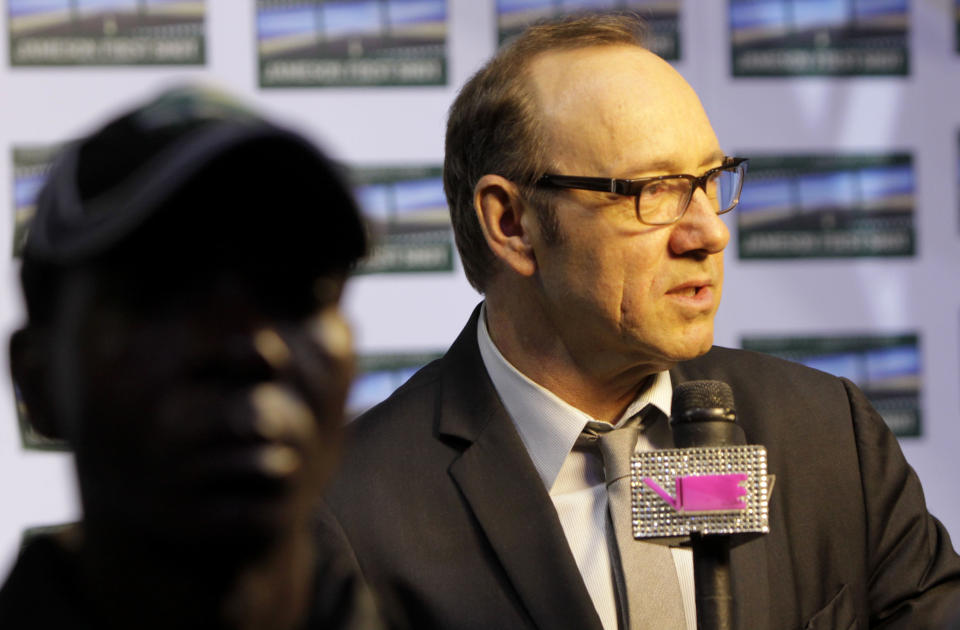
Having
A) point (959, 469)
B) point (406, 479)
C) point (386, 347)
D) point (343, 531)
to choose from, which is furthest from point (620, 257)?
point (959, 469)

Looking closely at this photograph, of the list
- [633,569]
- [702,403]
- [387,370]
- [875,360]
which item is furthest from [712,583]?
[875,360]

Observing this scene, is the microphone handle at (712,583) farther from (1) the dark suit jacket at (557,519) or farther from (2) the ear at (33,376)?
(2) the ear at (33,376)

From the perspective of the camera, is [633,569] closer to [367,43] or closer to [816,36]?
[367,43]

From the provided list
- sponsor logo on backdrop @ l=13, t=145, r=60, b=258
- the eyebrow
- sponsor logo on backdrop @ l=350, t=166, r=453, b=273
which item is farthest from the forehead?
sponsor logo on backdrop @ l=13, t=145, r=60, b=258

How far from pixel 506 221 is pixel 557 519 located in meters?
0.50

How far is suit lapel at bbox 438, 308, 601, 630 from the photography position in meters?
1.58

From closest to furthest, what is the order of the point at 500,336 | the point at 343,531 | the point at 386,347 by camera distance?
the point at 343,531, the point at 500,336, the point at 386,347

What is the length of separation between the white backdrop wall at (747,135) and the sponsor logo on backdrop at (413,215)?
28 mm

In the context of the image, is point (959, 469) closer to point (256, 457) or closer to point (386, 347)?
point (386, 347)

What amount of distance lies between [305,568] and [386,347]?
2236 millimetres

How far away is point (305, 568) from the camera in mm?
433

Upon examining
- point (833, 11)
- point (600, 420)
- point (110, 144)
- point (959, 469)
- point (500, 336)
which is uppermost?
point (833, 11)

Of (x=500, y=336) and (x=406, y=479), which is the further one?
(x=500, y=336)

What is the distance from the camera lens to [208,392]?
370 mm
